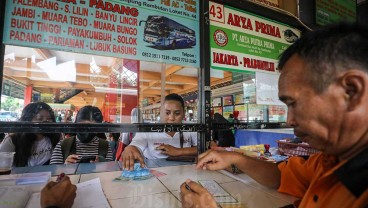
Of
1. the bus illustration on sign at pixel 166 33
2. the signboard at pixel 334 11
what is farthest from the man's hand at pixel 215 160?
the signboard at pixel 334 11

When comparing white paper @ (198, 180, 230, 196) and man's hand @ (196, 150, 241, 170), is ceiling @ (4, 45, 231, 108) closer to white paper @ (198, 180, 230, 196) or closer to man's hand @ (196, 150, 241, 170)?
man's hand @ (196, 150, 241, 170)

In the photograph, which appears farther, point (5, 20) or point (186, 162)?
point (186, 162)

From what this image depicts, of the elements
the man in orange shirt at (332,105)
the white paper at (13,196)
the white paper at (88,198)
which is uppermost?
the man in orange shirt at (332,105)

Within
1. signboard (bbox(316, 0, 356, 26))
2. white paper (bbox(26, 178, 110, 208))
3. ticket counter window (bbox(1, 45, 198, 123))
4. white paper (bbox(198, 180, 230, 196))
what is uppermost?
signboard (bbox(316, 0, 356, 26))

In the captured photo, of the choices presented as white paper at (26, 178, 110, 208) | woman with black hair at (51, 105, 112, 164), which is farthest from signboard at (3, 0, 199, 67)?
woman with black hair at (51, 105, 112, 164)

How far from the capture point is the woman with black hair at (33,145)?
79.8 inches

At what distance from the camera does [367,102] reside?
23.5 inches

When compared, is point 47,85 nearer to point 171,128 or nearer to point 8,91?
point 8,91

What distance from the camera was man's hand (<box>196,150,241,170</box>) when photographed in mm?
1180

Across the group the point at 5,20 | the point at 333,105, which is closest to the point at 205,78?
the point at 333,105

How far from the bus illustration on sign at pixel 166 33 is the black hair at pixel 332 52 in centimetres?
91

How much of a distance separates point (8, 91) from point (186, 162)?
1.25 meters

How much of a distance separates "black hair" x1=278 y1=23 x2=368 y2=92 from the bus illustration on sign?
3.00 feet

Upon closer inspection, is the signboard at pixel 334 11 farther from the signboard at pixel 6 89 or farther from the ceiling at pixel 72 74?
the signboard at pixel 6 89
